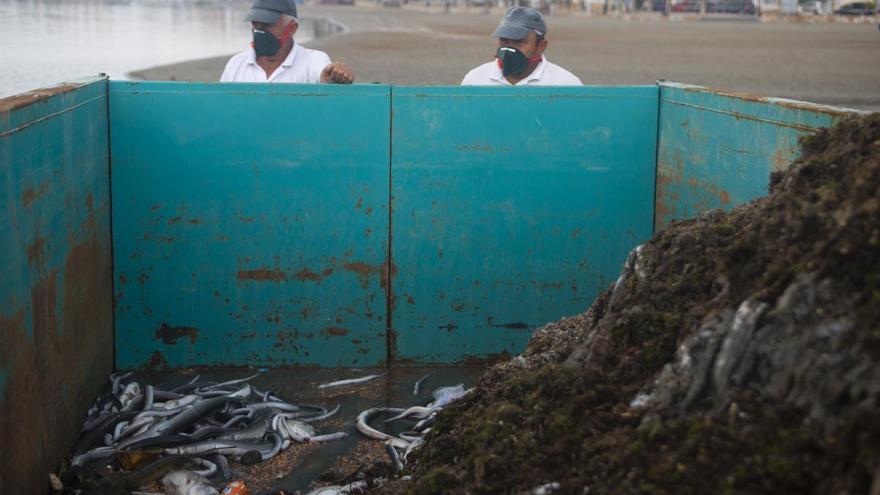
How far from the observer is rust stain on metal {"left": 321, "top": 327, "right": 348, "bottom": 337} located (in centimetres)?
725

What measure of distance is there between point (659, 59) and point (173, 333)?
2564 cm

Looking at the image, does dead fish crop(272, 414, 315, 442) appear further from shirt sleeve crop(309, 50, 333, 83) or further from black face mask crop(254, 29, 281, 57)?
black face mask crop(254, 29, 281, 57)

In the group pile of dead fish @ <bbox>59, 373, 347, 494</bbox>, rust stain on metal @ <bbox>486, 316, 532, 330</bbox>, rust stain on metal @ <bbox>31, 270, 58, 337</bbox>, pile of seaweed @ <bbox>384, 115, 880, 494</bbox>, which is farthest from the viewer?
rust stain on metal @ <bbox>486, 316, 532, 330</bbox>

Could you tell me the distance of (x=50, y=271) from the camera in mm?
5375

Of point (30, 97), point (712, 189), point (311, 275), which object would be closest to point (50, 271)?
point (30, 97)

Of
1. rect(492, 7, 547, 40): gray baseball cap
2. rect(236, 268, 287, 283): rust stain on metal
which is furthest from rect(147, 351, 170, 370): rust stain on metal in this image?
rect(492, 7, 547, 40): gray baseball cap

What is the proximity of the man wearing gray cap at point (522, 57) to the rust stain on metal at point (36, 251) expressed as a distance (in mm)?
3355

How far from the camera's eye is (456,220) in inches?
285

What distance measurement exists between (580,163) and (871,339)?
4.23 m

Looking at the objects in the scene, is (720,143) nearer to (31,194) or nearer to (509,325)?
(509,325)

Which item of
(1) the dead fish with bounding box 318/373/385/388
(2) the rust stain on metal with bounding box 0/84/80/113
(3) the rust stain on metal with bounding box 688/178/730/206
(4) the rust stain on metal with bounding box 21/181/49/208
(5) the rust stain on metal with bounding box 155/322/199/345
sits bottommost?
(1) the dead fish with bounding box 318/373/385/388

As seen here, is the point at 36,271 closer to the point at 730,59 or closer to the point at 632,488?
the point at 632,488

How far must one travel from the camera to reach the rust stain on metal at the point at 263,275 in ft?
23.4

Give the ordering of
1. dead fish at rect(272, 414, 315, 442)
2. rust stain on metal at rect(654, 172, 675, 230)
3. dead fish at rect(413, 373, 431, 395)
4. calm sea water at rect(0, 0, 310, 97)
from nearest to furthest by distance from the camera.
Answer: dead fish at rect(272, 414, 315, 442)
dead fish at rect(413, 373, 431, 395)
rust stain on metal at rect(654, 172, 675, 230)
calm sea water at rect(0, 0, 310, 97)
